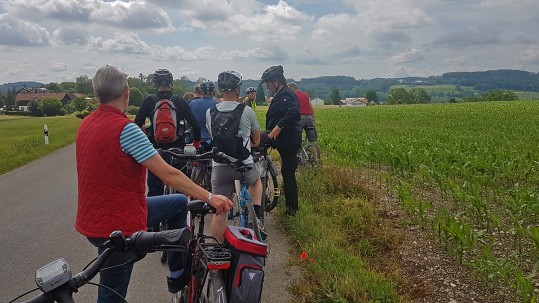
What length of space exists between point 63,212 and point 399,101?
4498 inches

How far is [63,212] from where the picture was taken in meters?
8.56

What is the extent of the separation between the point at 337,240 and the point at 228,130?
203cm

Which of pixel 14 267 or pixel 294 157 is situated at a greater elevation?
pixel 294 157

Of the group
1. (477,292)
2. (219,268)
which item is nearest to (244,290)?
(219,268)

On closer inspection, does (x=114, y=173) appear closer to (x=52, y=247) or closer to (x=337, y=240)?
(x=337, y=240)

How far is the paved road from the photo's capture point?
495cm

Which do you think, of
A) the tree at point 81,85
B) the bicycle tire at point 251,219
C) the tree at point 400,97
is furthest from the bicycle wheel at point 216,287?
the tree at point 81,85

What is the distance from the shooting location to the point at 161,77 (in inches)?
230

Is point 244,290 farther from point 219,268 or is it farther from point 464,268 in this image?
point 464,268

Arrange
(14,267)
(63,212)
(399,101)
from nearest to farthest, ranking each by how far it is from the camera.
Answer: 1. (14,267)
2. (63,212)
3. (399,101)

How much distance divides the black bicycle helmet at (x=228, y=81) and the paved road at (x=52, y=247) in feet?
7.05

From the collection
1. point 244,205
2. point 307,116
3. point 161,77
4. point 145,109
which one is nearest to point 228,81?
point 161,77

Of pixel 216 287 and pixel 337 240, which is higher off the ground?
pixel 216 287

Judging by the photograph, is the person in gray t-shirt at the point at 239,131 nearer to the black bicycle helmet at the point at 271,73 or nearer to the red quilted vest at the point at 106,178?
the black bicycle helmet at the point at 271,73
